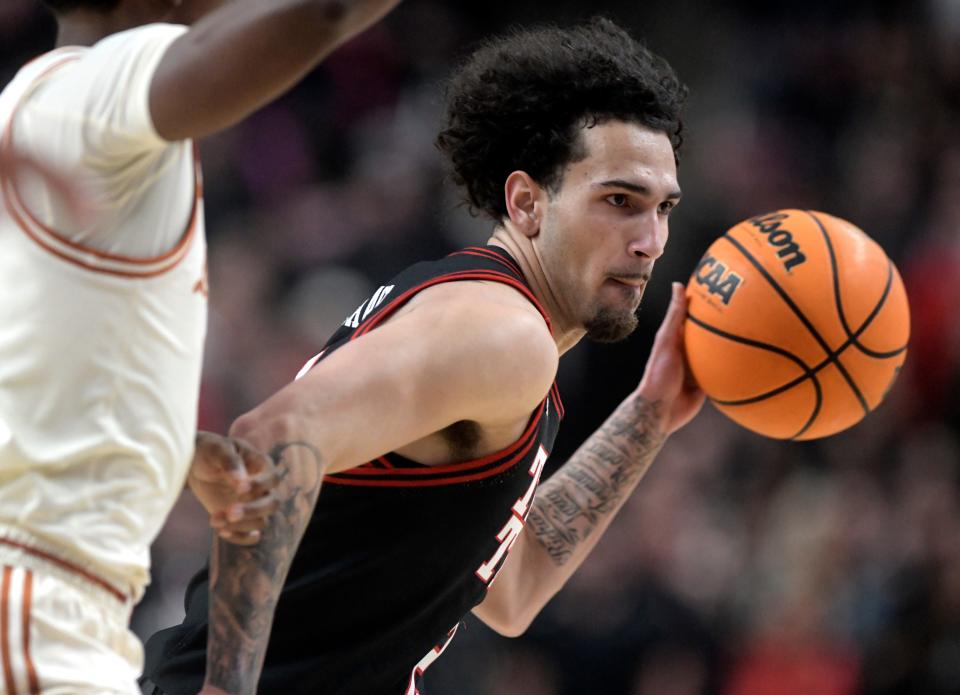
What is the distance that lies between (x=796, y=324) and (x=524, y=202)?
887 millimetres

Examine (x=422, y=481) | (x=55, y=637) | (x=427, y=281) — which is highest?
(x=55, y=637)

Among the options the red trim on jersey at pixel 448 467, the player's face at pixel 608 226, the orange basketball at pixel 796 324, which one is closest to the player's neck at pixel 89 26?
the red trim on jersey at pixel 448 467

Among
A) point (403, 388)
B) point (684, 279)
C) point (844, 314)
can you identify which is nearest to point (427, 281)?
point (403, 388)

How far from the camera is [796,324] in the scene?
4133 millimetres

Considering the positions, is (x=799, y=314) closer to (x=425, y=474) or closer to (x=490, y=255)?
(x=490, y=255)

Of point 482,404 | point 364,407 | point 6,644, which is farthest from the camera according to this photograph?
point 482,404

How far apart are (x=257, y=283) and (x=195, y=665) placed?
15.5 ft

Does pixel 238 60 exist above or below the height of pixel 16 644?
above

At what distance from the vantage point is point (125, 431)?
2232mm

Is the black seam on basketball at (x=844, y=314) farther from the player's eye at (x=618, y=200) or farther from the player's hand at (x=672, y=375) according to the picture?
the player's eye at (x=618, y=200)

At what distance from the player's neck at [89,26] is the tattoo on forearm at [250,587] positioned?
2.76 feet

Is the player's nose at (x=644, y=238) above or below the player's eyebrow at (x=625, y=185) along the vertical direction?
below

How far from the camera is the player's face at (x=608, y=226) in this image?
3938 mm

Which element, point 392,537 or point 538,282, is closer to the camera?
point 392,537
